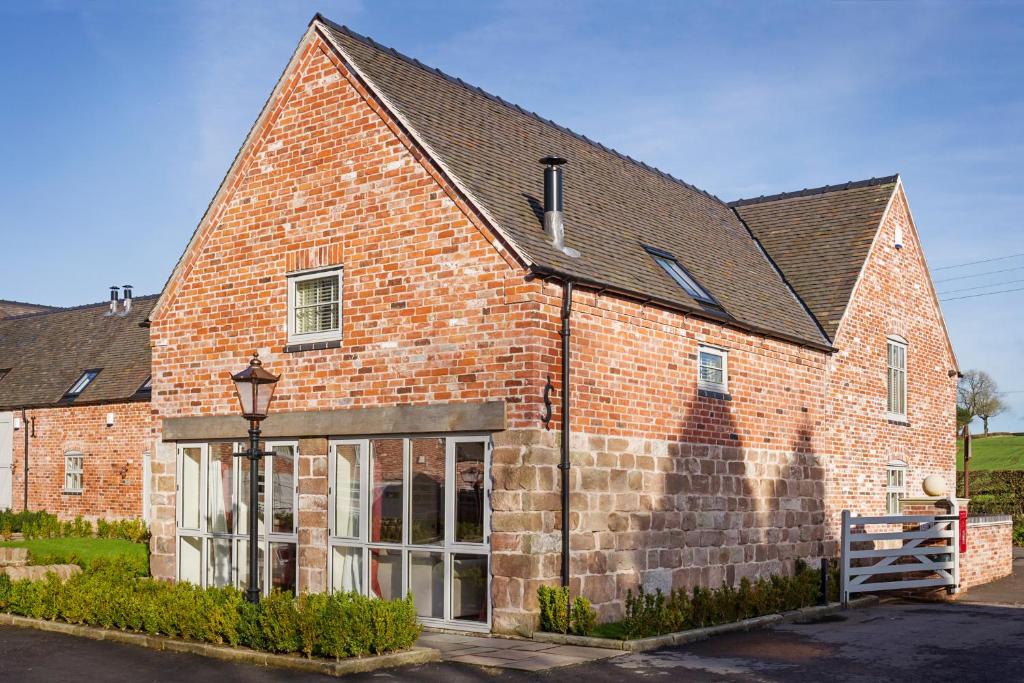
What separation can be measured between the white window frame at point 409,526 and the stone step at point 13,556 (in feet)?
22.9

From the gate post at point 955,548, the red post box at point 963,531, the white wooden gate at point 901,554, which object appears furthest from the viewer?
the red post box at point 963,531

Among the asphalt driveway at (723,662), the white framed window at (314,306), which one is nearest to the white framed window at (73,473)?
the white framed window at (314,306)

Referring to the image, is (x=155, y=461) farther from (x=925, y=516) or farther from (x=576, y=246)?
(x=925, y=516)

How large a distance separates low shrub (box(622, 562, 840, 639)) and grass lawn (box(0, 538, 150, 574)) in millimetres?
10965

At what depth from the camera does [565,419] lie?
1429 centimetres

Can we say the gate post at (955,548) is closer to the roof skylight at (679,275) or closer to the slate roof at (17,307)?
the roof skylight at (679,275)

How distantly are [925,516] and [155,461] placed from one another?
13.8 metres

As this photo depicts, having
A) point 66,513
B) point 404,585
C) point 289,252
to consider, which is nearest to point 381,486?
point 404,585

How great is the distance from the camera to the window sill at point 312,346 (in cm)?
1633

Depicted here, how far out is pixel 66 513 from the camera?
33.3 meters

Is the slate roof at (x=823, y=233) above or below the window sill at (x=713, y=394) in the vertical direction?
above

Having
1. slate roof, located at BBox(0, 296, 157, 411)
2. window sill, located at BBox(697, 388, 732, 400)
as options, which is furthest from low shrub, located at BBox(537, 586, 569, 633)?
slate roof, located at BBox(0, 296, 157, 411)

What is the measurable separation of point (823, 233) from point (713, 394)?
872 centimetres

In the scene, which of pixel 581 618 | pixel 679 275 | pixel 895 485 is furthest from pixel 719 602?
pixel 895 485
